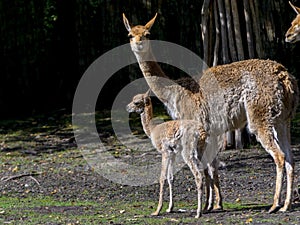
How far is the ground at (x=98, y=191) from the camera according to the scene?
23.1 ft

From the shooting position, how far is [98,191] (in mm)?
8703

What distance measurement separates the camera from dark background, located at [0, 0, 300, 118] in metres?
14.7

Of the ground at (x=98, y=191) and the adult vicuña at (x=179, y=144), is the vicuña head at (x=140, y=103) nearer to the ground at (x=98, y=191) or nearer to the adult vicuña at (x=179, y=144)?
the adult vicuña at (x=179, y=144)

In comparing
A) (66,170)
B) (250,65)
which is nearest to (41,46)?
(66,170)

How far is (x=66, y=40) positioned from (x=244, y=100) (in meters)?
8.21

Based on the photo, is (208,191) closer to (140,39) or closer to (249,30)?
(140,39)

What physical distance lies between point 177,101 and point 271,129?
130 centimetres

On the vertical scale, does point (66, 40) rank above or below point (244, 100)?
above

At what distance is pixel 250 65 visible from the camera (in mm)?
7879

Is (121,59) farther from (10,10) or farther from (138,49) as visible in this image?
(138,49)

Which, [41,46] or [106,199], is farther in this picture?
[41,46]

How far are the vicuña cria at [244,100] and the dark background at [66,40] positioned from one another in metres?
6.21

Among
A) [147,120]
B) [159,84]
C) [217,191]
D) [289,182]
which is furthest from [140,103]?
[289,182]

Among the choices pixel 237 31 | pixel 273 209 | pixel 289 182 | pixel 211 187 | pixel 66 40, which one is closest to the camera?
pixel 273 209
